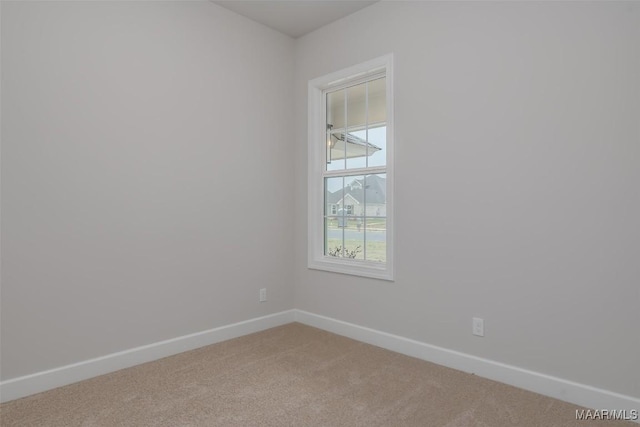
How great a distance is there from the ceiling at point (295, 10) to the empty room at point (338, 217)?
25 mm

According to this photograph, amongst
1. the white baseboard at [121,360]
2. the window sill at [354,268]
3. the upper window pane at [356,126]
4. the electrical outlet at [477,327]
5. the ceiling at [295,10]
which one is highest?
the ceiling at [295,10]

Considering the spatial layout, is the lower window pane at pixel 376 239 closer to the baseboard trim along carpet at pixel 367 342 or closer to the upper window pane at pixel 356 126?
the upper window pane at pixel 356 126

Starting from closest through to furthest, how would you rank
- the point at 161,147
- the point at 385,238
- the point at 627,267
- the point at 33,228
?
the point at 627,267 → the point at 33,228 → the point at 161,147 → the point at 385,238

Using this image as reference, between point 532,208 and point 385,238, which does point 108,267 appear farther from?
point 532,208

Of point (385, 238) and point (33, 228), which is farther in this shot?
point (385, 238)

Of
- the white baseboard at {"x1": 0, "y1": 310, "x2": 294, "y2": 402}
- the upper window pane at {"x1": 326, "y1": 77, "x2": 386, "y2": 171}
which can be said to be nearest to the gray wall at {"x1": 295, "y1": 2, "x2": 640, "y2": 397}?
the upper window pane at {"x1": 326, "y1": 77, "x2": 386, "y2": 171}

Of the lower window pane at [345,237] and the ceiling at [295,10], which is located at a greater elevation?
the ceiling at [295,10]

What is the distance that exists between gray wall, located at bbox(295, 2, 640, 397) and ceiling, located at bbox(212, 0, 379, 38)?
0.21 meters

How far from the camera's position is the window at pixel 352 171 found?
3148 mm

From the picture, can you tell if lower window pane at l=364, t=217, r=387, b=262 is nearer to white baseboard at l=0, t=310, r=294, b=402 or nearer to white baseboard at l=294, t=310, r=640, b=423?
white baseboard at l=294, t=310, r=640, b=423

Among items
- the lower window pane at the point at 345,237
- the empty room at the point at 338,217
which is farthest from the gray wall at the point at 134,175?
the lower window pane at the point at 345,237

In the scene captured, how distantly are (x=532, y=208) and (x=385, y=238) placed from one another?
1.14 metres

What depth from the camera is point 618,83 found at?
2031mm

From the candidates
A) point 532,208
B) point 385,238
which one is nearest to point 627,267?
point 532,208
